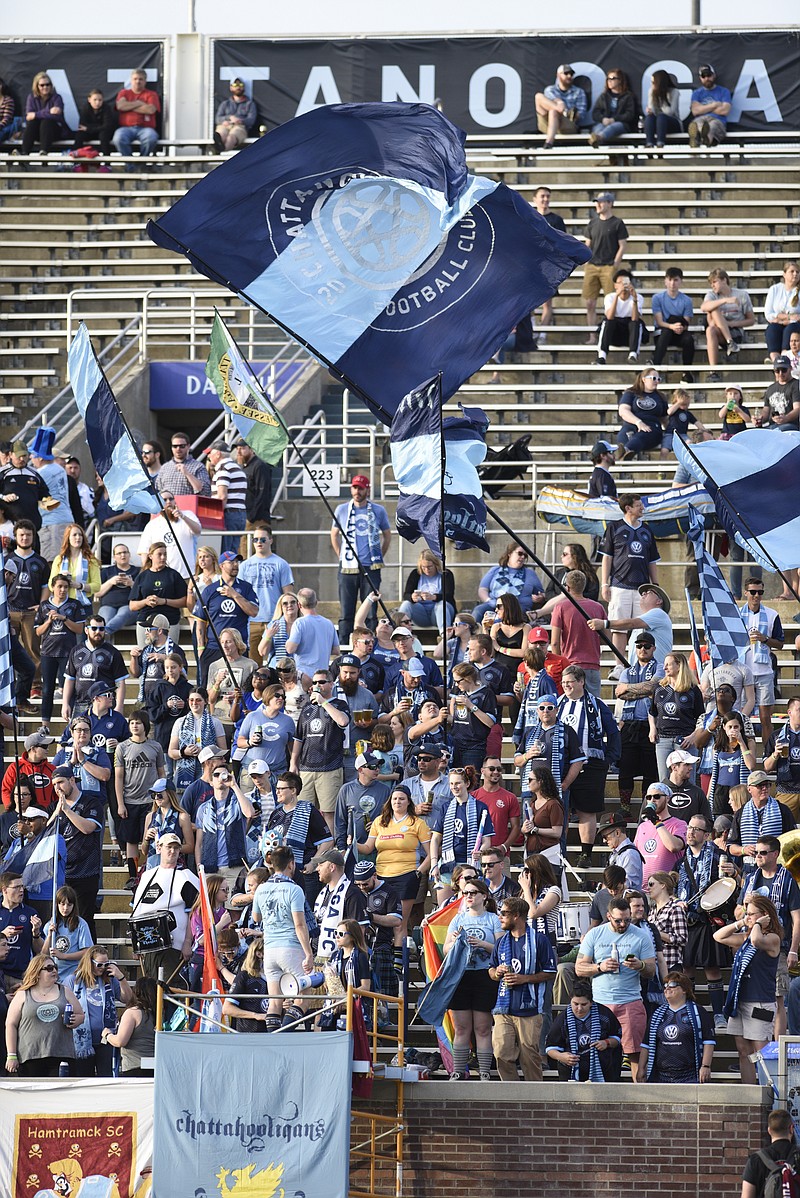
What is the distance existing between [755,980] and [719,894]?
2.49 feet

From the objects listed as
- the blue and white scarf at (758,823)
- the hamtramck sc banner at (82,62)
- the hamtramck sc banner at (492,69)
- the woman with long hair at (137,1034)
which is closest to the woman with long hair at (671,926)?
the blue and white scarf at (758,823)

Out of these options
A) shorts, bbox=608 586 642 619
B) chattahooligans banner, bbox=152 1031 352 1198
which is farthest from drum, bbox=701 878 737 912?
shorts, bbox=608 586 642 619

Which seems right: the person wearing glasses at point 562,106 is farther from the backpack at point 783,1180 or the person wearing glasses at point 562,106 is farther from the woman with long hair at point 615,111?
the backpack at point 783,1180

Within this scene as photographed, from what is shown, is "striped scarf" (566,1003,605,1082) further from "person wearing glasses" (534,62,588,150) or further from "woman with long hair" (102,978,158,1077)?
"person wearing glasses" (534,62,588,150)

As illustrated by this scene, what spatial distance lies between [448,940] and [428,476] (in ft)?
12.2

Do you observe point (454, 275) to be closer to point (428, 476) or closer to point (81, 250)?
point (428, 476)

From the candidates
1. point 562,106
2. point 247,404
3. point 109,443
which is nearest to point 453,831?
point 247,404

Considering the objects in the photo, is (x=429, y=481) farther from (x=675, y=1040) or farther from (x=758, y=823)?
(x=675, y=1040)

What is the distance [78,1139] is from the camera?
48.4 feet

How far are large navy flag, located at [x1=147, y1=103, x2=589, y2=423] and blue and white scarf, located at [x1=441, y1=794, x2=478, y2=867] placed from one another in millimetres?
3516

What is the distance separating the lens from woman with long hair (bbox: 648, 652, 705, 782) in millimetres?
17859

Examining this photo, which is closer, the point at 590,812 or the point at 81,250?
the point at 590,812

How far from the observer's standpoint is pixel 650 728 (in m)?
18.1

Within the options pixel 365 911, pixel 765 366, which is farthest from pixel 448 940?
pixel 765 366
